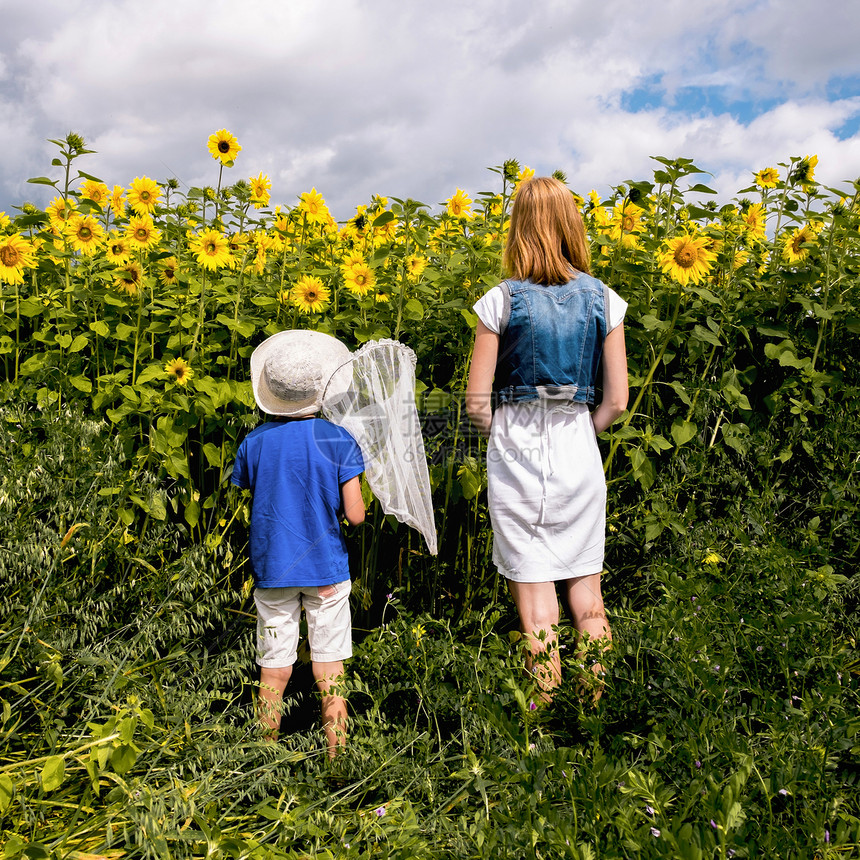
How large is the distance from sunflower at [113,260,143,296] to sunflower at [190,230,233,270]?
8.6 inches

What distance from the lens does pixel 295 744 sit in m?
2.29

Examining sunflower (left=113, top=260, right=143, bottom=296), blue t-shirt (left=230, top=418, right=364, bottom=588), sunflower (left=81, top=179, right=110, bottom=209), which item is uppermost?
sunflower (left=81, top=179, right=110, bottom=209)

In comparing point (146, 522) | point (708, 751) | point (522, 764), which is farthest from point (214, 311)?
point (708, 751)

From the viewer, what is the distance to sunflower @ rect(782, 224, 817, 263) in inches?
121

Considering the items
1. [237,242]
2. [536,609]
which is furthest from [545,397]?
[237,242]

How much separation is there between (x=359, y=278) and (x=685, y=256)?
3.63 ft

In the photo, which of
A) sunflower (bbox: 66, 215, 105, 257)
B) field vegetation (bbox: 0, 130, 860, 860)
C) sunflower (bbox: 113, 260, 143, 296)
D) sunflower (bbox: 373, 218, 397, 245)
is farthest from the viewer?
sunflower (bbox: 373, 218, 397, 245)

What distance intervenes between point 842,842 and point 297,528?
5.17ft

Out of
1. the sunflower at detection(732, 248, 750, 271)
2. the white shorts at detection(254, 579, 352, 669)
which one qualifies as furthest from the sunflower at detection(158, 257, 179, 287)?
the sunflower at detection(732, 248, 750, 271)

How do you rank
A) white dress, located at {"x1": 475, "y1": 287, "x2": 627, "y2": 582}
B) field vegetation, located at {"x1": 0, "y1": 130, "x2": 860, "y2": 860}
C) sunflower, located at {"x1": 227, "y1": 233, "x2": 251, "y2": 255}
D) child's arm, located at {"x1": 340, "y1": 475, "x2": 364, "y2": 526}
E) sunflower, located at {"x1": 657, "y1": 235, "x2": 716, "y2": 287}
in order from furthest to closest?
sunflower, located at {"x1": 227, "y1": 233, "x2": 251, "y2": 255} < sunflower, located at {"x1": 657, "y1": 235, "x2": 716, "y2": 287} < child's arm, located at {"x1": 340, "y1": 475, "x2": 364, "y2": 526} < white dress, located at {"x1": 475, "y1": 287, "x2": 627, "y2": 582} < field vegetation, located at {"x1": 0, "y1": 130, "x2": 860, "y2": 860}

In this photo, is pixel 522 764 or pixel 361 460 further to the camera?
pixel 361 460

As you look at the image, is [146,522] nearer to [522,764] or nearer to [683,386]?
[522,764]

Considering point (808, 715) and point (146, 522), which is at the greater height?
point (146, 522)

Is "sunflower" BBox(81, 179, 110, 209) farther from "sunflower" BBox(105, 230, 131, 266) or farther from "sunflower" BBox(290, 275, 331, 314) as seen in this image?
"sunflower" BBox(290, 275, 331, 314)
